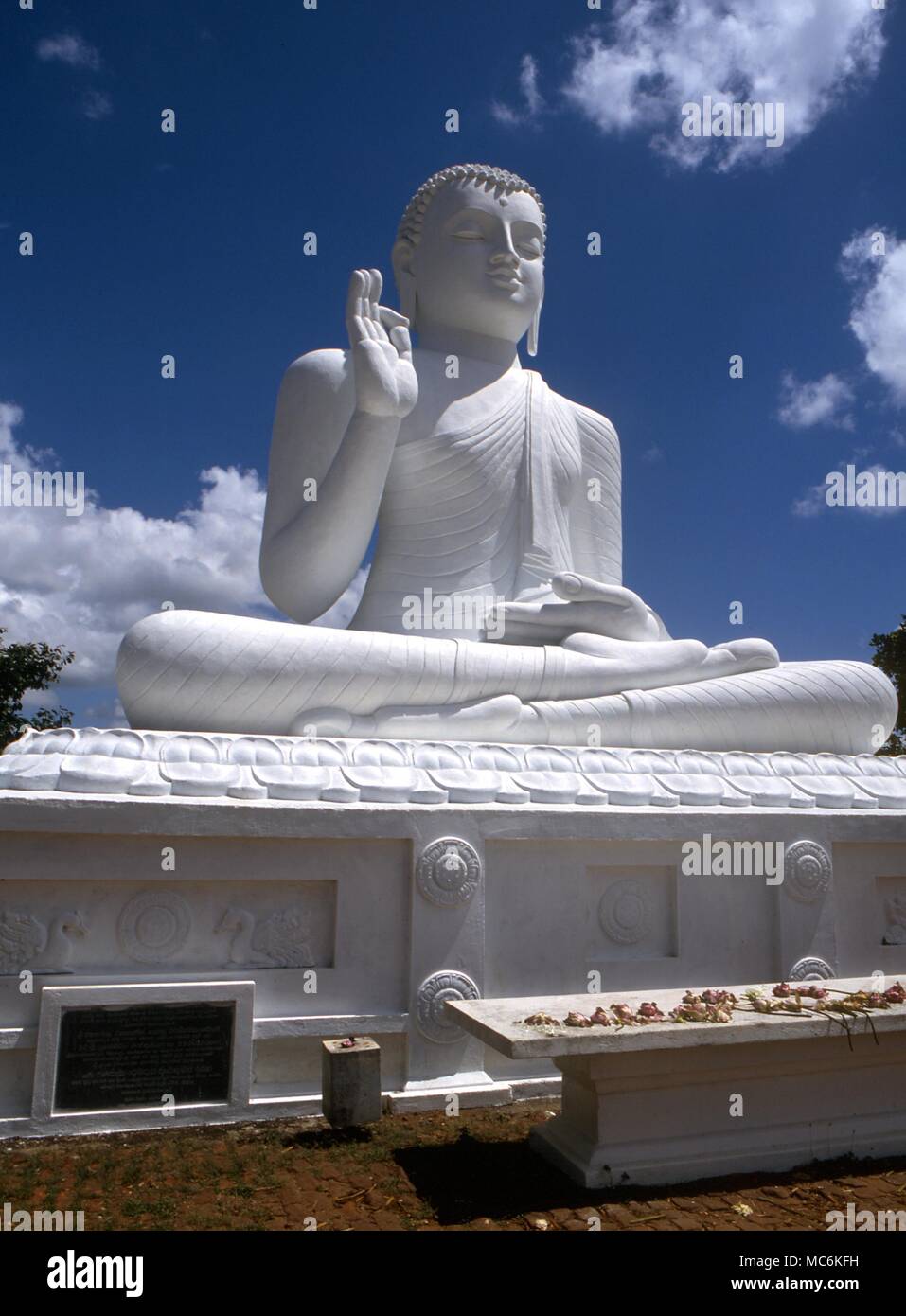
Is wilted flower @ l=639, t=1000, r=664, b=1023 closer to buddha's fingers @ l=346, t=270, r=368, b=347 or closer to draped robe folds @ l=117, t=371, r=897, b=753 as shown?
draped robe folds @ l=117, t=371, r=897, b=753

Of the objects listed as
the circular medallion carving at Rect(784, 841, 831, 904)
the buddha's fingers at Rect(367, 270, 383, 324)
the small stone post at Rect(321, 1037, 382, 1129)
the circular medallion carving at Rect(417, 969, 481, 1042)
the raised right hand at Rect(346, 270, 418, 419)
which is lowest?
the small stone post at Rect(321, 1037, 382, 1129)

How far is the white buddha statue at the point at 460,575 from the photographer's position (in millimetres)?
5406

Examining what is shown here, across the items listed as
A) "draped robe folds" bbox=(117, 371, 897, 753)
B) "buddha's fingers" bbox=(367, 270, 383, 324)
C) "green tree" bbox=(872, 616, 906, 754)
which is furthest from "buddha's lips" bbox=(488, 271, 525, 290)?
"green tree" bbox=(872, 616, 906, 754)

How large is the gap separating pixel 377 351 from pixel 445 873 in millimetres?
3384

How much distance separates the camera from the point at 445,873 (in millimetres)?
4684

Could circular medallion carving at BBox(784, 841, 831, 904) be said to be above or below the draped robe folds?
below

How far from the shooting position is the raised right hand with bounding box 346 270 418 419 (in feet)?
20.1

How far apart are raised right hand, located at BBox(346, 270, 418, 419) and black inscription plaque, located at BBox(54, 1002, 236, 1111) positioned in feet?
→ 12.3

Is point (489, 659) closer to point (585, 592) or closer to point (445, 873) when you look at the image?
point (585, 592)

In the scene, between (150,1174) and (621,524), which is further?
(621,524)

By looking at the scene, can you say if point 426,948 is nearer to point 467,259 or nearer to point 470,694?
point 470,694

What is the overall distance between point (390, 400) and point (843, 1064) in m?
4.46

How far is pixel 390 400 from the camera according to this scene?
6152 mm

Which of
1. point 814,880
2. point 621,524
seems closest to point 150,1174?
point 814,880
